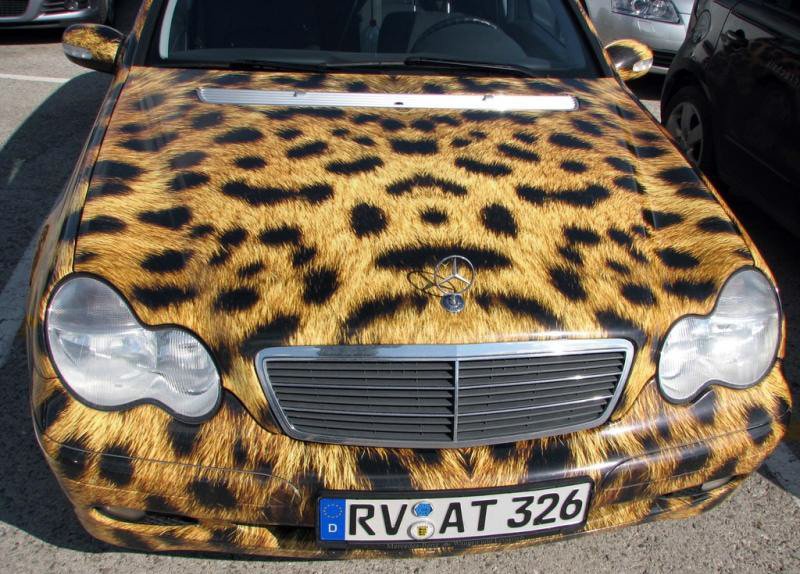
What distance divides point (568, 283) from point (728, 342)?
41 cm

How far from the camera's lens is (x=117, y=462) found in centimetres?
159

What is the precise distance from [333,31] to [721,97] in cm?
228

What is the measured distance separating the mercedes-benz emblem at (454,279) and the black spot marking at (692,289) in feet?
1.58

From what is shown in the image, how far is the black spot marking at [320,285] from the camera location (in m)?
1.65

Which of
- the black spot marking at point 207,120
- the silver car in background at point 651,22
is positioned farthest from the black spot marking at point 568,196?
the silver car in background at point 651,22

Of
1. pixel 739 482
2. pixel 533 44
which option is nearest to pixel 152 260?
pixel 739 482

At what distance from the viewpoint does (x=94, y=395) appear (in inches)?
63.6

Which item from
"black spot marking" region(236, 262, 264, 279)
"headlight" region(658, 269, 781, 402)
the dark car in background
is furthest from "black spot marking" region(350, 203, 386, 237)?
the dark car in background

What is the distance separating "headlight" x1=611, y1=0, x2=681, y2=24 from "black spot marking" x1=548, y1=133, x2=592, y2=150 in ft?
13.8

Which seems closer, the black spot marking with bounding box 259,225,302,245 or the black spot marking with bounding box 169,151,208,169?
the black spot marking with bounding box 259,225,302,245

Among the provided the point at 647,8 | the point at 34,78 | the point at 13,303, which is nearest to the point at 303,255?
the point at 13,303

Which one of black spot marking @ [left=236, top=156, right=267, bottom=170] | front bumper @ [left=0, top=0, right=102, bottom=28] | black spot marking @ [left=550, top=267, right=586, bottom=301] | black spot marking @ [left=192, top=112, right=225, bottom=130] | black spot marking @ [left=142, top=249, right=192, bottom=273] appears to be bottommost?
front bumper @ [left=0, top=0, right=102, bottom=28]

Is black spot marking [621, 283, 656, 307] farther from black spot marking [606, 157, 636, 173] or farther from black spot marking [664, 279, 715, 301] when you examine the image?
black spot marking [606, 157, 636, 173]

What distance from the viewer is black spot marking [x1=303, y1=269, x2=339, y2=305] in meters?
1.65
